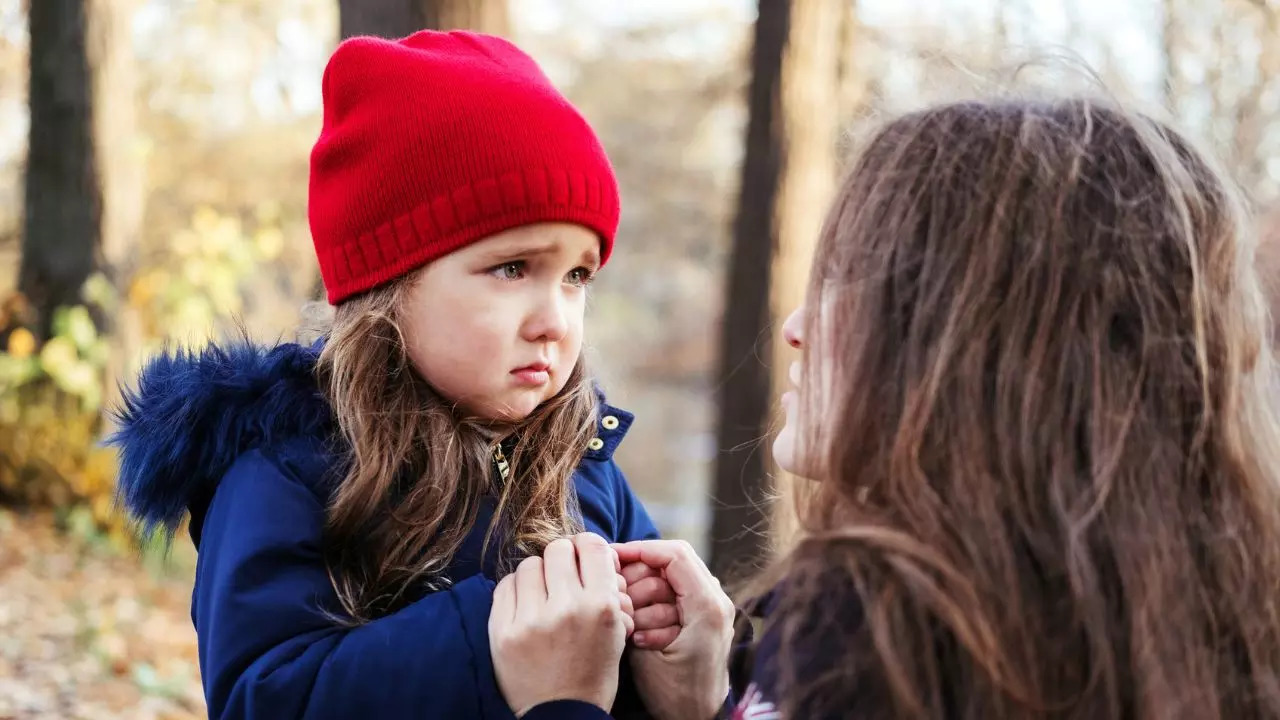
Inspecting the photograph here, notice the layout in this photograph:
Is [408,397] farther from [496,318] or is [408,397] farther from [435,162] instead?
[435,162]

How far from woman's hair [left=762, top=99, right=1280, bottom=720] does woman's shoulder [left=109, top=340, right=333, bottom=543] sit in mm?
830

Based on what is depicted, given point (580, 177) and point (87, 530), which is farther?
point (87, 530)

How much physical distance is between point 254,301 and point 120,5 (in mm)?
4220

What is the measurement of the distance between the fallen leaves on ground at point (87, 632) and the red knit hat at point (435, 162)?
3.36 metres

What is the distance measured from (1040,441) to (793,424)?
1.19 ft

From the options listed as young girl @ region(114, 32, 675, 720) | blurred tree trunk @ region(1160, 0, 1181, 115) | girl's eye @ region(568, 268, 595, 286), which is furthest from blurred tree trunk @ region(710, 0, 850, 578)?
young girl @ region(114, 32, 675, 720)

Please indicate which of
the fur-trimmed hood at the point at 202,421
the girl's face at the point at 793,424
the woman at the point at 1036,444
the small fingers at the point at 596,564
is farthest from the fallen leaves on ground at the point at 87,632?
the woman at the point at 1036,444

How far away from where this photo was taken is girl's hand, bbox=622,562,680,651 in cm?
179

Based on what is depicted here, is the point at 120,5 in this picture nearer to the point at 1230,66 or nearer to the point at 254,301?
the point at 254,301

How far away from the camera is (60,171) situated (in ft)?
25.3

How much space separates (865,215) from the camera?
5.02 ft

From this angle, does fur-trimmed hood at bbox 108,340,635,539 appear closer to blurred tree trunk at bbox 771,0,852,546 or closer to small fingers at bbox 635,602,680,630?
small fingers at bbox 635,602,680,630

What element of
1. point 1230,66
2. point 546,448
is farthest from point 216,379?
point 1230,66

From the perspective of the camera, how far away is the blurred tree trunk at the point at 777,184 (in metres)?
6.16
